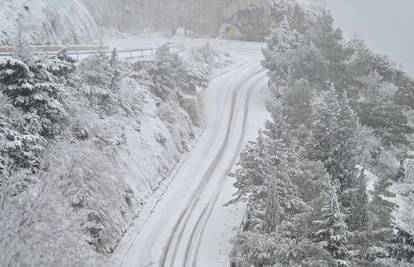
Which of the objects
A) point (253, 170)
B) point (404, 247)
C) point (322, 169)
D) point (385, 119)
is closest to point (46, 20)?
point (253, 170)

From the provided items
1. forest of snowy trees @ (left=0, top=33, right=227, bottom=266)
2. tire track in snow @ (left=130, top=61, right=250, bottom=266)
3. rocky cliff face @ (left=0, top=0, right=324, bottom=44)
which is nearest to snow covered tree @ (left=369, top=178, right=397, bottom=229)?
tire track in snow @ (left=130, top=61, right=250, bottom=266)

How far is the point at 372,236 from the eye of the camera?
2472cm

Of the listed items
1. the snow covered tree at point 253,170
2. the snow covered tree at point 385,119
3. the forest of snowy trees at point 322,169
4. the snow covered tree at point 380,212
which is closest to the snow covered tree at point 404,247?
the forest of snowy trees at point 322,169

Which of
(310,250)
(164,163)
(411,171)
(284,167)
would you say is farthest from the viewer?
(411,171)

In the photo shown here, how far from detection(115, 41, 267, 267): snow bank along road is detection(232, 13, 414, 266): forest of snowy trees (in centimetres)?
287

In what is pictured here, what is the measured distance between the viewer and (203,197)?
35.5 meters

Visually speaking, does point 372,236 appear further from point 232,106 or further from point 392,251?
point 232,106

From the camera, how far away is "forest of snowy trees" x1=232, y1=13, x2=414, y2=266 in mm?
22828

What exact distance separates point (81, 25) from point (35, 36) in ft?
45.0

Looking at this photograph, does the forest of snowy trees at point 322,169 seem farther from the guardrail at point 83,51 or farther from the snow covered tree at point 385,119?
the guardrail at point 83,51

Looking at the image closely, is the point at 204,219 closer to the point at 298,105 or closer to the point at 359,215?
the point at 359,215

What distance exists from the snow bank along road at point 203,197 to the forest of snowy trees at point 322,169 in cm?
287

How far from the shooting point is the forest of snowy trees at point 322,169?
2283cm

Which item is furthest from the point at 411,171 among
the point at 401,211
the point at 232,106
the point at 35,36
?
the point at 35,36
